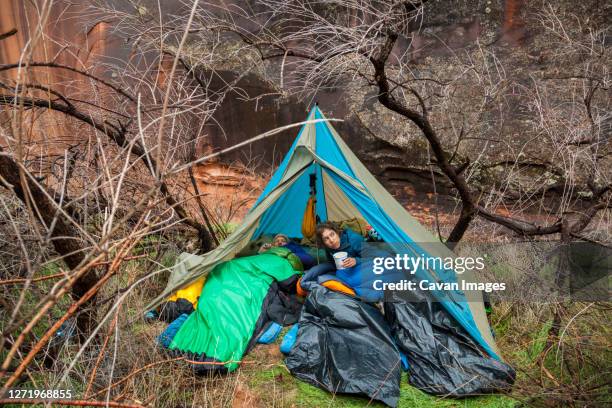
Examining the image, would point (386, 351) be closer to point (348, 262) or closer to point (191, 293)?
point (348, 262)

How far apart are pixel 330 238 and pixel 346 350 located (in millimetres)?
1050

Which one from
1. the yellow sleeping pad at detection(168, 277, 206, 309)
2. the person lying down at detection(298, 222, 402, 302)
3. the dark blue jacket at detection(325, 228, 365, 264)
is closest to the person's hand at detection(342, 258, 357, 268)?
the person lying down at detection(298, 222, 402, 302)

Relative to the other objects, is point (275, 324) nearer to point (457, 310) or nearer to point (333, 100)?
point (457, 310)

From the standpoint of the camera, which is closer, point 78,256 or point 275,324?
point 78,256

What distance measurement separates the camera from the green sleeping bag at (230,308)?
2.99m

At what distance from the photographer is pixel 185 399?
2.58 m

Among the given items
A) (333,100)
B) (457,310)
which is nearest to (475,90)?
(333,100)

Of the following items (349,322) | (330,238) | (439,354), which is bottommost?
(439,354)

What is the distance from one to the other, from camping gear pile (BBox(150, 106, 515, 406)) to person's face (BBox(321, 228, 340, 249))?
1.40 feet

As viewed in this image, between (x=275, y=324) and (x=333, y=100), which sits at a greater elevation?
(x=333, y=100)

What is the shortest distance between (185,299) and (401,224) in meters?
1.69

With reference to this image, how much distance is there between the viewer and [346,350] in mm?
2875

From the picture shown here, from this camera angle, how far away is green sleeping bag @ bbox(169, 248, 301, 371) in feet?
9.80

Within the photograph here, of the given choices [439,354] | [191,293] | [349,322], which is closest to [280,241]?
[191,293]
